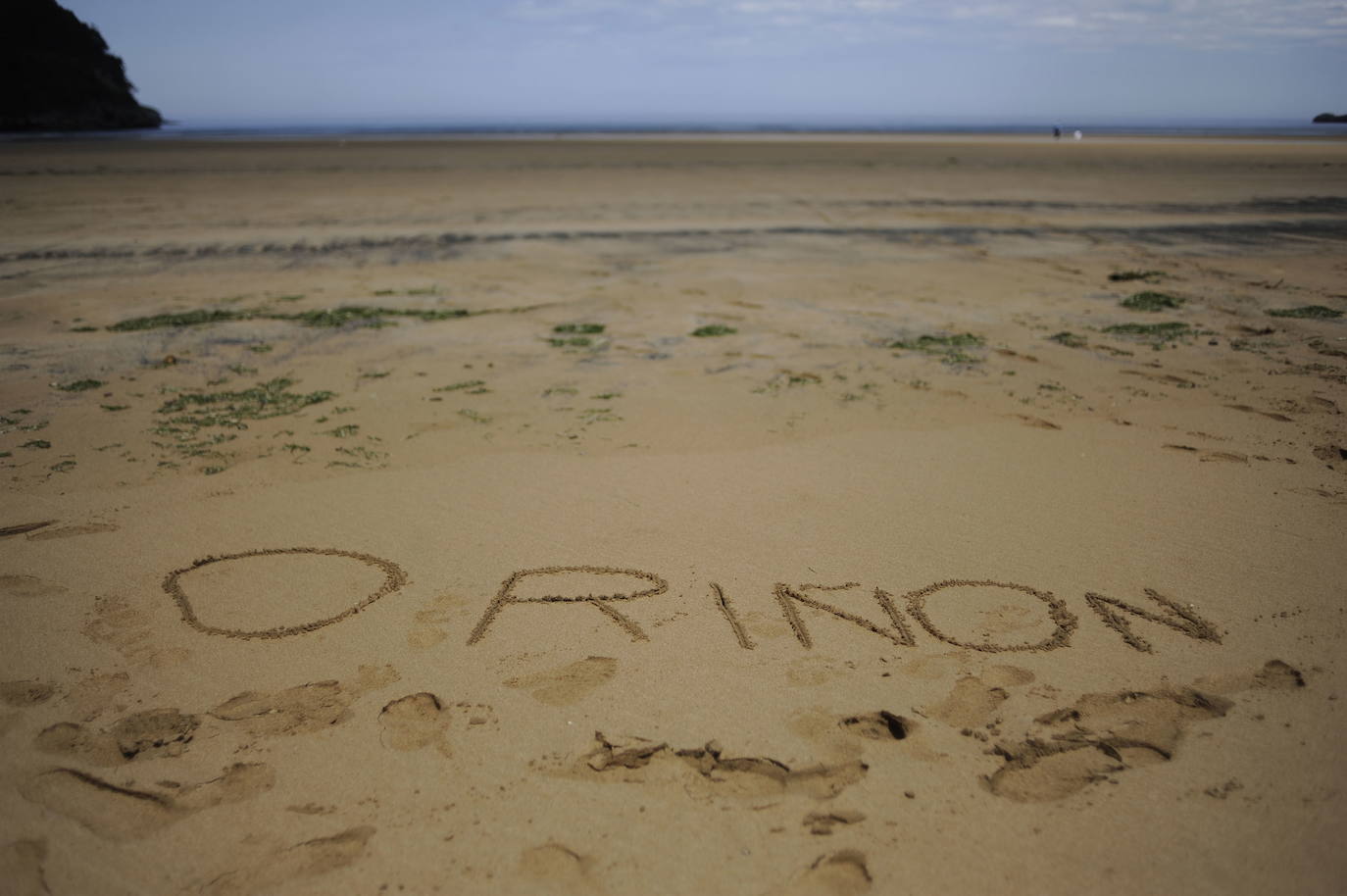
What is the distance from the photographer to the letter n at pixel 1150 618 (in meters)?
2.37

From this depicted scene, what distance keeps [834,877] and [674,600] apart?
1.05m

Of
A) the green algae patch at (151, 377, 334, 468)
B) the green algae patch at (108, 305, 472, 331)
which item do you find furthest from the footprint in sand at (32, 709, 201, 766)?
the green algae patch at (108, 305, 472, 331)

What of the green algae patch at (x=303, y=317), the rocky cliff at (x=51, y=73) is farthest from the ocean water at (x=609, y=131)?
the green algae patch at (x=303, y=317)

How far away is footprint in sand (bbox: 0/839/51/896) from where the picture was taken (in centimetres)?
162

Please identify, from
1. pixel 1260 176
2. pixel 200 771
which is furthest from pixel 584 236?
pixel 1260 176

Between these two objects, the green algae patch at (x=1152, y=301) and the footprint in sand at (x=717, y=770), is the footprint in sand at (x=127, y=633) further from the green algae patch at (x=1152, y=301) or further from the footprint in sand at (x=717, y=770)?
the green algae patch at (x=1152, y=301)

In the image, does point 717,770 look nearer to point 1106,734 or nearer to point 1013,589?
point 1106,734

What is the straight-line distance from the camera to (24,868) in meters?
1.65

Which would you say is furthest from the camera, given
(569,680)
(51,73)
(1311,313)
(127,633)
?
(51,73)

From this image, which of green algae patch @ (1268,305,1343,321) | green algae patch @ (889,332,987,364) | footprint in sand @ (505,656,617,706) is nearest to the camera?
footprint in sand @ (505,656,617,706)

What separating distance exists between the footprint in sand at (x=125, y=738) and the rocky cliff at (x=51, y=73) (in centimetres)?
5196

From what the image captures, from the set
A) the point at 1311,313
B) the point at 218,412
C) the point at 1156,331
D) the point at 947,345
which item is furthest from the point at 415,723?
the point at 1311,313

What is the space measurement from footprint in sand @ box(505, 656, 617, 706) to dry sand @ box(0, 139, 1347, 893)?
0.01 m

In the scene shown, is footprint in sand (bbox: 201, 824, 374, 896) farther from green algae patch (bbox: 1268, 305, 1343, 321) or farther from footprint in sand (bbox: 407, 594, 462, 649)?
green algae patch (bbox: 1268, 305, 1343, 321)
